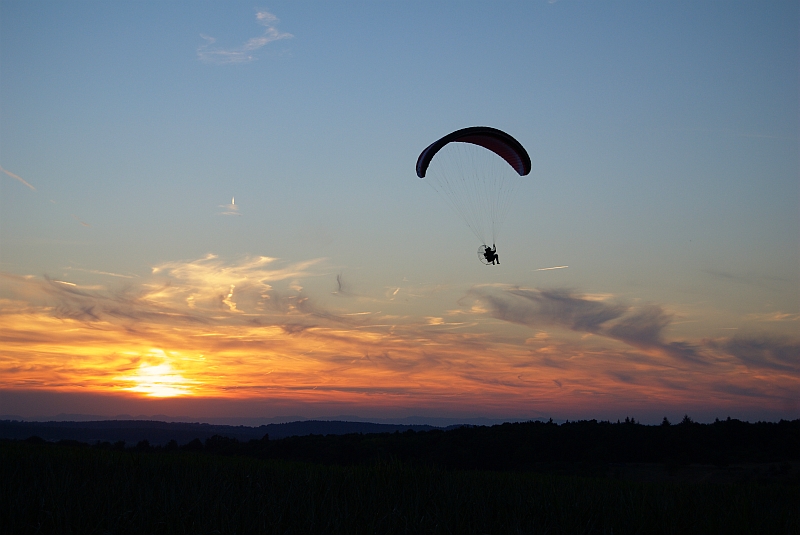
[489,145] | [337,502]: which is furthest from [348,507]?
[489,145]

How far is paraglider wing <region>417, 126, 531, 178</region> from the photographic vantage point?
24.3 metres

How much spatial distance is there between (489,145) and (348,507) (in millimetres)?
20172

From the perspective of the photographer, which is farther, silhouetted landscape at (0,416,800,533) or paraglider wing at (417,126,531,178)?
paraglider wing at (417,126,531,178)

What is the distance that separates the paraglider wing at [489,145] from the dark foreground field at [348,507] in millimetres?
14532

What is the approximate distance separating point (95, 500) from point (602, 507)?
8.35m

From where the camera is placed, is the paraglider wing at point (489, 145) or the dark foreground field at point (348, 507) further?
the paraglider wing at point (489, 145)

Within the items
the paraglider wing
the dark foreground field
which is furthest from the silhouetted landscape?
the paraglider wing

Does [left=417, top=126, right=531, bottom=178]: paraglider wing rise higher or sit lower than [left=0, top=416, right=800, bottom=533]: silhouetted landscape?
higher

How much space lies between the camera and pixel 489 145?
27234 mm

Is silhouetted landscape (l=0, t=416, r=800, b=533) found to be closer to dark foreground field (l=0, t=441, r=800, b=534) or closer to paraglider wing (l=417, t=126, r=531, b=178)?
dark foreground field (l=0, t=441, r=800, b=534)

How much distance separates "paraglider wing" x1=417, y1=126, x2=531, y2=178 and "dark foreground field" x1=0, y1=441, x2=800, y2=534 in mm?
14532

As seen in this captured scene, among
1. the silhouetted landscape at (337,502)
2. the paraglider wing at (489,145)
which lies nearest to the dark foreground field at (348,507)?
the silhouetted landscape at (337,502)

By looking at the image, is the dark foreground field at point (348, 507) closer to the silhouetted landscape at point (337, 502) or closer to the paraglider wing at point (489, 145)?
the silhouetted landscape at point (337, 502)

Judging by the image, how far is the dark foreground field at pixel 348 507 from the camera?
8.66m
